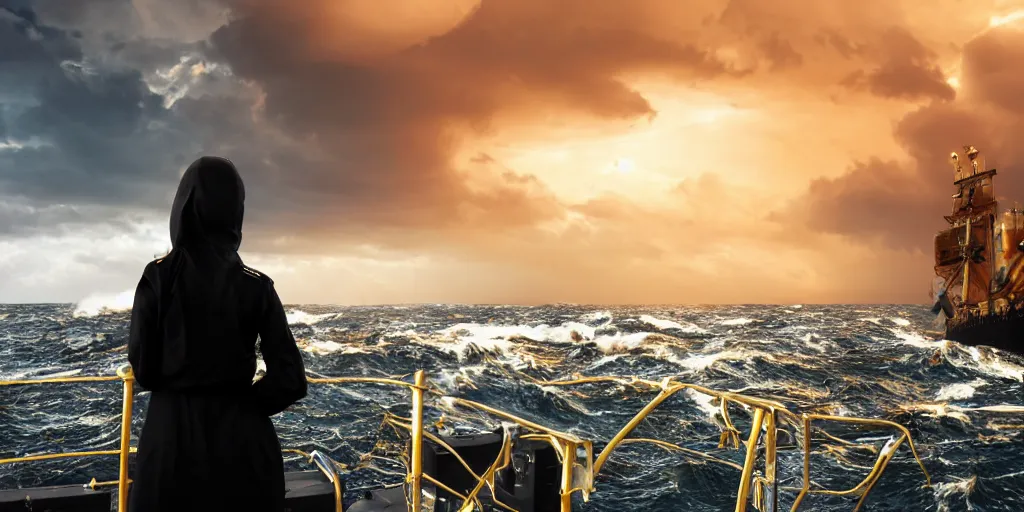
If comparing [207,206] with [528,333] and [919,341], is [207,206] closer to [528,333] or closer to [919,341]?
[528,333]

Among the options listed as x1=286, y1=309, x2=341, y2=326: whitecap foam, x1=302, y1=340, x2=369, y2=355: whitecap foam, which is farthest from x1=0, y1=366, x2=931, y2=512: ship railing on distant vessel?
x1=286, y1=309, x2=341, y2=326: whitecap foam

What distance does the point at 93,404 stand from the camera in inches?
1158

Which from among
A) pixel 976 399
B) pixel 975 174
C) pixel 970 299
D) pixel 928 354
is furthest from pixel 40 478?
pixel 975 174

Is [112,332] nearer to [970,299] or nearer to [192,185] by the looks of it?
[192,185]

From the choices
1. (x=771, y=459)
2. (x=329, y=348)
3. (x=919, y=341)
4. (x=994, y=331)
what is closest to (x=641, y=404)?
(x=329, y=348)

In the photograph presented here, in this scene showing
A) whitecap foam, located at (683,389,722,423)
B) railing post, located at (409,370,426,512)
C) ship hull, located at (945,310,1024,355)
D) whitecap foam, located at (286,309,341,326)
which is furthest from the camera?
whitecap foam, located at (286,309,341,326)

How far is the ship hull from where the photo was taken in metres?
45.1

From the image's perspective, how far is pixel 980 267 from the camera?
55500 millimetres

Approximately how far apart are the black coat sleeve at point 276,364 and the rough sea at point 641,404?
2837mm

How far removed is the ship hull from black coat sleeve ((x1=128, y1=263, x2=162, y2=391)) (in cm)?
5581

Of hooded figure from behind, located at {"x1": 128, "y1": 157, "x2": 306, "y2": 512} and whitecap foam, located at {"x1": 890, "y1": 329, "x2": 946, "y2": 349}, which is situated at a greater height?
hooded figure from behind, located at {"x1": 128, "y1": 157, "x2": 306, "y2": 512}

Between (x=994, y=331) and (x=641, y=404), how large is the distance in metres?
32.7

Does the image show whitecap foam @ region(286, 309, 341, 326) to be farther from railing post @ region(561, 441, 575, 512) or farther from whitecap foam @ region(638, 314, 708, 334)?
railing post @ region(561, 441, 575, 512)

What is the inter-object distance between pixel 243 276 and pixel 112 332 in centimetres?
7168
